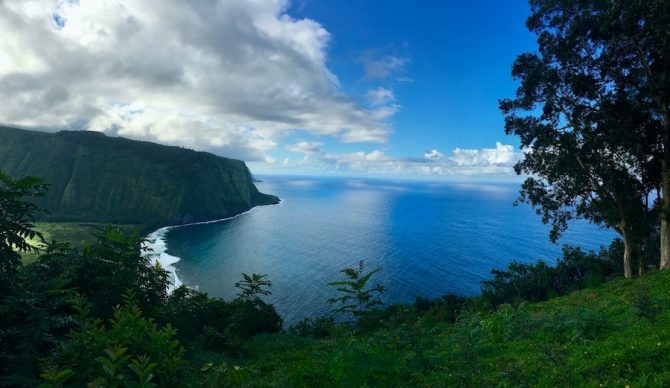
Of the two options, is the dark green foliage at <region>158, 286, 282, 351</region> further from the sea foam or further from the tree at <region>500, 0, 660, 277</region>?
the sea foam

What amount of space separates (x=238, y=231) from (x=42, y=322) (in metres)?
155

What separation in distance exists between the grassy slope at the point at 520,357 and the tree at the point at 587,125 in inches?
404

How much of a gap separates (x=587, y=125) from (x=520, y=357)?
18.8 meters

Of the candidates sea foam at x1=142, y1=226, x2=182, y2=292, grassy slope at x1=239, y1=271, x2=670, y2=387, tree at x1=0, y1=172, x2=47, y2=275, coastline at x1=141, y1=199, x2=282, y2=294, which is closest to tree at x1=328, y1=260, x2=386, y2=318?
grassy slope at x1=239, y1=271, x2=670, y2=387

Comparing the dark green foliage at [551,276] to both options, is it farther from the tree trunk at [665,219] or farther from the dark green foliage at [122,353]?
the dark green foliage at [122,353]

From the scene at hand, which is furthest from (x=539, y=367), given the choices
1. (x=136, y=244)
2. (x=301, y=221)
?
(x=301, y=221)

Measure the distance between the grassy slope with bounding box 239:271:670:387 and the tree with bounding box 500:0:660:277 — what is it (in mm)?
→ 10268

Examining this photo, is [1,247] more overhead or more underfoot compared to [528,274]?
more overhead

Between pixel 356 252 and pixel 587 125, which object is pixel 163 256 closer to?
pixel 356 252

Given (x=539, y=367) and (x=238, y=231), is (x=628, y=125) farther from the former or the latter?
(x=238, y=231)

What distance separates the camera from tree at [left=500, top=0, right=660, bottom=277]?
20.3m

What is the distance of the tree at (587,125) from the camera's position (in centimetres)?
2031

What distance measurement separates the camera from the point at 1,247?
21.6 ft

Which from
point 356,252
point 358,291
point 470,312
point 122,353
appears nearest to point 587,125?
point 470,312
